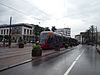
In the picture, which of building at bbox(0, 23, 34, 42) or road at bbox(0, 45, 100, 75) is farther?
building at bbox(0, 23, 34, 42)

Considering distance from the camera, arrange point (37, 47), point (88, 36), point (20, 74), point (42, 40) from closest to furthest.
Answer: point (20, 74) < point (37, 47) < point (42, 40) < point (88, 36)

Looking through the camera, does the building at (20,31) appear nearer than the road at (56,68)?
No

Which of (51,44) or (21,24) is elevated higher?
(21,24)

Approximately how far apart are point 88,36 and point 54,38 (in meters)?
96.1

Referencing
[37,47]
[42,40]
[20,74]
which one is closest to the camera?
[20,74]

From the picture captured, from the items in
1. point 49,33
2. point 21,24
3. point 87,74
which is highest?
point 21,24

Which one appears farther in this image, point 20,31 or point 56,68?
point 20,31

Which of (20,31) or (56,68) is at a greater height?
(20,31)

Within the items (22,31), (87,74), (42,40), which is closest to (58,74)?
(87,74)

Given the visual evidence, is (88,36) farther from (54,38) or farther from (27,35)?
(54,38)

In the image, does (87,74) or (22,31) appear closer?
(87,74)

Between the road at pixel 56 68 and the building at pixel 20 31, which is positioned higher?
the building at pixel 20 31

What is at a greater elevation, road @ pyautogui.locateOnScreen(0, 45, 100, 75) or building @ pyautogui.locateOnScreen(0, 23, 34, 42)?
building @ pyautogui.locateOnScreen(0, 23, 34, 42)

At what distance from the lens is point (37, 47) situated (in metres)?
19.7
